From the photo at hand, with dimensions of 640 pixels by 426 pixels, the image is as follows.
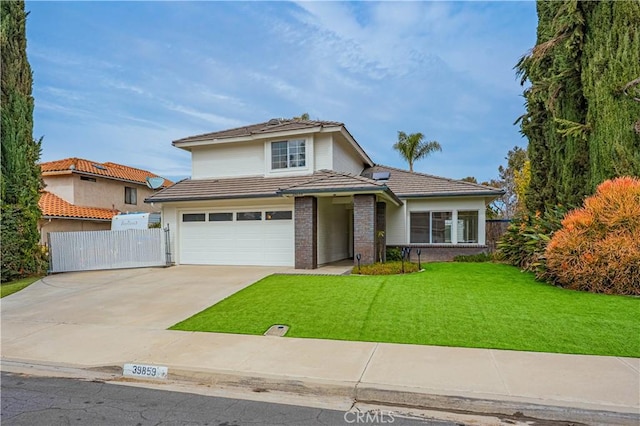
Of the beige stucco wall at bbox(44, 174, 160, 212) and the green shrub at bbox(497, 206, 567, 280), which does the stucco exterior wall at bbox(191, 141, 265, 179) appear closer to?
the green shrub at bbox(497, 206, 567, 280)

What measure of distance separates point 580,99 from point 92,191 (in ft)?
88.6

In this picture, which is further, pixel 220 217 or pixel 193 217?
pixel 193 217

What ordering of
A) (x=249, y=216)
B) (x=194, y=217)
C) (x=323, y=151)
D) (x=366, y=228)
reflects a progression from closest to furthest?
(x=366, y=228), (x=249, y=216), (x=323, y=151), (x=194, y=217)

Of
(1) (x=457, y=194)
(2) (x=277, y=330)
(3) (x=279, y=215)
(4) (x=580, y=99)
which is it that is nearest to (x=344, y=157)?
(3) (x=279, y=215)

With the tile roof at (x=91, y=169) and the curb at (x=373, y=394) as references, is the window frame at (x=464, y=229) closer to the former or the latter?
the curb at (x=373, y=394)

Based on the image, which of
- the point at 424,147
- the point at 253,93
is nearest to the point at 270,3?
the point at 253,93

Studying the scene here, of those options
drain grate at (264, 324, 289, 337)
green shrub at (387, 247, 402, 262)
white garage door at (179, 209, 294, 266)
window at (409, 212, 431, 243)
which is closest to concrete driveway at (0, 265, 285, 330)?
white garage door at (179, 209, 294, 266)

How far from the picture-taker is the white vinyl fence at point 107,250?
50.0 ft

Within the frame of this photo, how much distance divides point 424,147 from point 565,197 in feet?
64.0

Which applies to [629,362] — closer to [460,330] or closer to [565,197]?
[460,330]

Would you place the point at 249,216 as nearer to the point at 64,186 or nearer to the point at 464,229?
the point at 464,229

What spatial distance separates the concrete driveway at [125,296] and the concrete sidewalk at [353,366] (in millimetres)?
116

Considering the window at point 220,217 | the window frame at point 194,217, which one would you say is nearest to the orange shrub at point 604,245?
the window at point 220,217

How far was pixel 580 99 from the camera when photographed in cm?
1228
